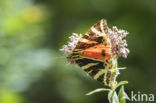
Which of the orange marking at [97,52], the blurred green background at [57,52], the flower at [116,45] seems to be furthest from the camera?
the blurred green background at [57,52]

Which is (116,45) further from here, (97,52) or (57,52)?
(57,52)

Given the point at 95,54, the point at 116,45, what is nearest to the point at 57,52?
the point at 116,45

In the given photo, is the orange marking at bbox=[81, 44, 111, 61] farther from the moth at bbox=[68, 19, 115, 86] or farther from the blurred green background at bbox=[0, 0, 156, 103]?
the blurred green background at bbox=[0, 0, 156, 103]

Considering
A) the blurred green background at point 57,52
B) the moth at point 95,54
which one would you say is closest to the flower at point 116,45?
the moth at point 95,54

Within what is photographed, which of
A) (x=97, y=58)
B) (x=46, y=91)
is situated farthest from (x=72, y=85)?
(x=97, y=58)

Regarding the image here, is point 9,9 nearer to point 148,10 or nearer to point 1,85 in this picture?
point 1,85

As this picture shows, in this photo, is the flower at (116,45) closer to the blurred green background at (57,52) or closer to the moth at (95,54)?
the moth at (95,54)

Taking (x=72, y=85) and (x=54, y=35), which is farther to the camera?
(x=54, y=35)

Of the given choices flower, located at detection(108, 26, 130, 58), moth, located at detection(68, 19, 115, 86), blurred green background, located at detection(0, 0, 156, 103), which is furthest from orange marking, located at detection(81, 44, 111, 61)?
blurred green background, located at detection(0, 0, 156, 103)
